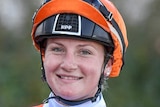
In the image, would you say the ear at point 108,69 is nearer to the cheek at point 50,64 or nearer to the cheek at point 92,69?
the cheek at point 92,69

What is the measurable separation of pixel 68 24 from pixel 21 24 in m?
6.87

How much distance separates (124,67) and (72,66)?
4.63 metres

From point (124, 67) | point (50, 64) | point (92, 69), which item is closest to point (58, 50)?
point (50, 64)

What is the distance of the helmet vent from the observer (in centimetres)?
389

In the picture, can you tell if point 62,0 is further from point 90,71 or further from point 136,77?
point 136,77

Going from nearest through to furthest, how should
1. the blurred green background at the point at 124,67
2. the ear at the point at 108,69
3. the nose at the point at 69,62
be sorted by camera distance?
1. the nose at the point at 69,62
2. the ear at the point at 108,69
3. the blurred green background at the point at 124,67

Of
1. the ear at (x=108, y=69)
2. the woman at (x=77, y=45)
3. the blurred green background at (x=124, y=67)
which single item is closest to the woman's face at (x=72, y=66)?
the woman at (x=77, y=45)

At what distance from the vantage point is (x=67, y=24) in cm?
392

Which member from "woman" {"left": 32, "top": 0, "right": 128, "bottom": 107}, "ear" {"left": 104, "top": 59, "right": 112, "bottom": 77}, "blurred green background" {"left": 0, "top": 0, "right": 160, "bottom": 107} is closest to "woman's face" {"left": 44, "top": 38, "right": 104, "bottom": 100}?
"woman" {"left": 32, "top": 0, "right": 128, "bottom": 107}

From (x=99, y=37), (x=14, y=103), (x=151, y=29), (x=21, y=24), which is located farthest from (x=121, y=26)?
(x=21, y=24)

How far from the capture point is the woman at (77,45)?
3872mm

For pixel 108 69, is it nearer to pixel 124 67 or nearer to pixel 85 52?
pixel 85 52

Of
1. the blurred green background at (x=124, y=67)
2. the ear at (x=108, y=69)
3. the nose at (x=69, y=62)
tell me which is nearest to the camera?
the nose at (x=69, y=62)

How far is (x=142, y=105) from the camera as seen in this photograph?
26.7 ft
